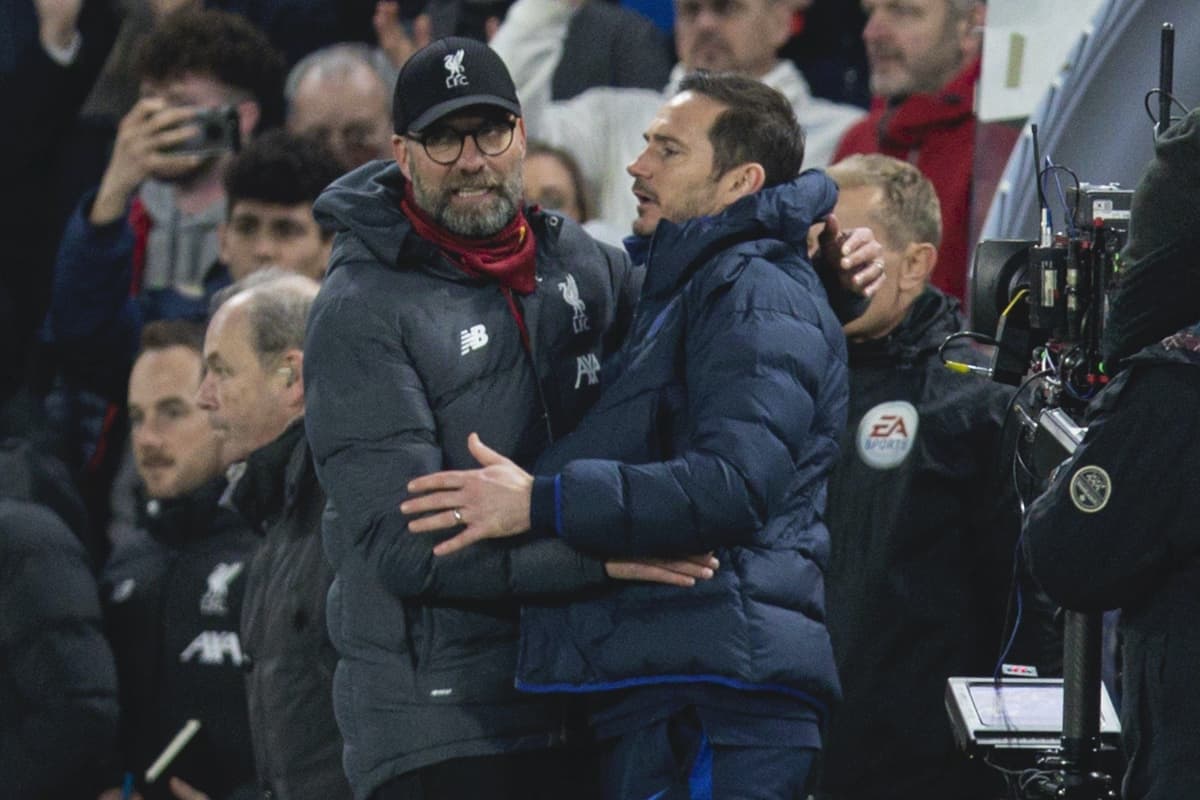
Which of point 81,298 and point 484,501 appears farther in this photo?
point 81,298

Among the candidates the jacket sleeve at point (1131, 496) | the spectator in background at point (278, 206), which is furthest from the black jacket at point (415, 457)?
the spectator in background at point (278, 206)

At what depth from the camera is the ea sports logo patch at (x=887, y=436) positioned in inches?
184

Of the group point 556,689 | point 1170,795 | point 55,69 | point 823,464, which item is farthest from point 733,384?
point 55,69

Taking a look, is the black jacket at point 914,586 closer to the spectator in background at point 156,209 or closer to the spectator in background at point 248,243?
the spectator in background at point 248,243

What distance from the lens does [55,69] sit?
714cm

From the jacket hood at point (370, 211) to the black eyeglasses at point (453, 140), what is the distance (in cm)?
12

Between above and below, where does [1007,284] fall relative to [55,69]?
below

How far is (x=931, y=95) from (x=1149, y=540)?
9.89ft

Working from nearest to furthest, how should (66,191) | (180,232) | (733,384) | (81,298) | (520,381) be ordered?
(733,384) < (520,381) < (81,298) < (180,232) < (66,191)

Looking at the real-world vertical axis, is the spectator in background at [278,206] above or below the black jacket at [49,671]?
above

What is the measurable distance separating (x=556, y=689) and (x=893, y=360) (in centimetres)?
143

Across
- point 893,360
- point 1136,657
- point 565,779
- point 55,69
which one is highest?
point 55,69

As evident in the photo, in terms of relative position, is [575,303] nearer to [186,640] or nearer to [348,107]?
[186,640]

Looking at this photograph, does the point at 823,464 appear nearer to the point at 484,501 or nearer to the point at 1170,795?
the point at 484,501
